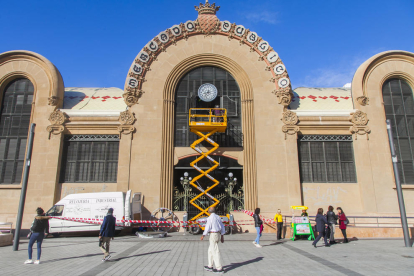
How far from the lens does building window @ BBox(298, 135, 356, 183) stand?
22.7 meters

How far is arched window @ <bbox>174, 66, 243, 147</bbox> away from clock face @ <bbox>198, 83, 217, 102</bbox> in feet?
3.49

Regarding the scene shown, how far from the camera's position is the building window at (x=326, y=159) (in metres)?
22.7

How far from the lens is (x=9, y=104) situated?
950 inches

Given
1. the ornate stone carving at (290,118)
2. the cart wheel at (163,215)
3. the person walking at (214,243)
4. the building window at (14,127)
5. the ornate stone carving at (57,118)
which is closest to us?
the person walking at (214,243)

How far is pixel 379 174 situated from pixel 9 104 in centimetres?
2826

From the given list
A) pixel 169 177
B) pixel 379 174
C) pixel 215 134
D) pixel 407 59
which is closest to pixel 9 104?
pixel 169 177

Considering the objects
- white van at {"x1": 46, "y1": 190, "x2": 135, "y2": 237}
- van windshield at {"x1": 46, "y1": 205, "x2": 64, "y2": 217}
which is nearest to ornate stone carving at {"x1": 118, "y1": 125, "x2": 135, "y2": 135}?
white van at {"x1": 46, "y1": 190, "x2": 135, "y2": 237}

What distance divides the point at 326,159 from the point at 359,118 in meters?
4.01

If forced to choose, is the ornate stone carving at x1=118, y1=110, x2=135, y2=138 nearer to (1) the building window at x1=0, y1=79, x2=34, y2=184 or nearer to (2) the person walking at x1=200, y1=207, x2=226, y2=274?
(1) the building window at x1=0, y1=79, x2=34, y2=184

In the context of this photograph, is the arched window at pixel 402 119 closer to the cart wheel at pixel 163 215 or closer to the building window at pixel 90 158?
the cart wheel at pixel 163 215

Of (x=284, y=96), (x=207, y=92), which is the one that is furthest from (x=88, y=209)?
(x=284, y=96)

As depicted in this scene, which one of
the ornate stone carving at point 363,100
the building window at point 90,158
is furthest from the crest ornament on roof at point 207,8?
the ornate stone carving at point 363,100

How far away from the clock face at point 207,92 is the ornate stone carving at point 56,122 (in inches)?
408

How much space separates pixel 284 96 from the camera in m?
23.7
